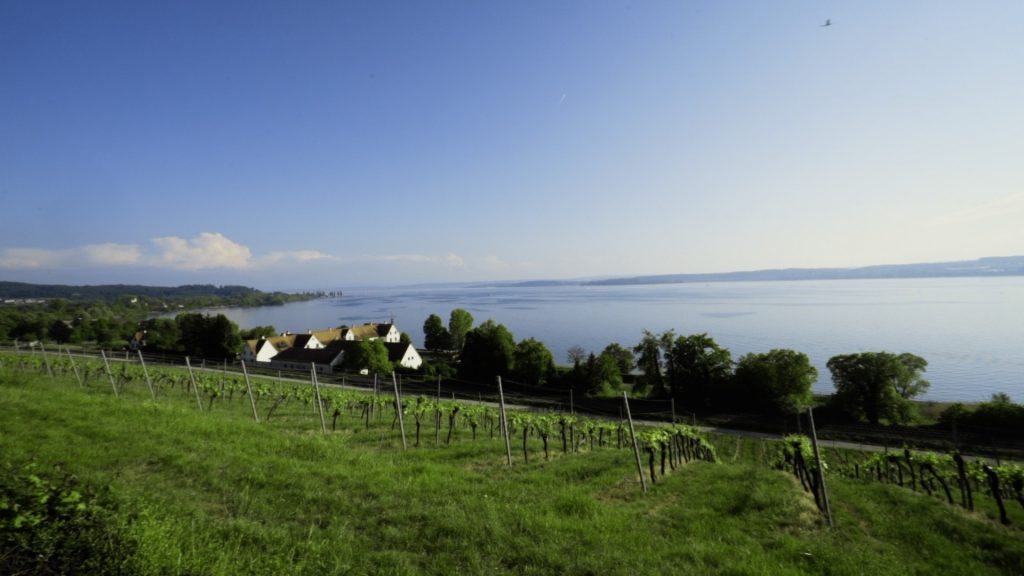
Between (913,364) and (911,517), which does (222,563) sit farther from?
(913,364)

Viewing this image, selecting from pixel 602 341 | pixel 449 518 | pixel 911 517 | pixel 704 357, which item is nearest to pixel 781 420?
pixel 704 357

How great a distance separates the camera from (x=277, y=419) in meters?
16.6

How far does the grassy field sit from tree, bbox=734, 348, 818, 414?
1001 inches

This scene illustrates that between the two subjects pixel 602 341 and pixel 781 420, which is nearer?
pixel 781 420

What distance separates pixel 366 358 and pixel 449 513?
4019 centimetres

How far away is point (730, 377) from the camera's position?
120ft

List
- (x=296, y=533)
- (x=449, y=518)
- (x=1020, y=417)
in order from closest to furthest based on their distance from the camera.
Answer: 1. (x=296, y=533)
2. (x=449, y=518)
3. (x=1020, y=417)

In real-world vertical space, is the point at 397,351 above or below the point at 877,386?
above

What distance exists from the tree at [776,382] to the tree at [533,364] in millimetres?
16880

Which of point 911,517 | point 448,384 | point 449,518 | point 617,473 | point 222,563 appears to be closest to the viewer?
point 222,563

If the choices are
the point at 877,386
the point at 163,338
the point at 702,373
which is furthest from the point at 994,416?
the point at 163,338

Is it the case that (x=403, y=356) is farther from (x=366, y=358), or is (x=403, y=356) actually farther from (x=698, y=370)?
(x=698, y=370)

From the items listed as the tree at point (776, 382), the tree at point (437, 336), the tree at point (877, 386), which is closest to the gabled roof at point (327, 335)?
the tree at point (437, 336)

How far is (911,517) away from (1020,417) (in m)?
28.5
